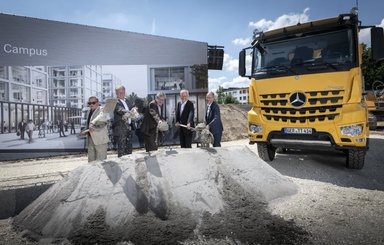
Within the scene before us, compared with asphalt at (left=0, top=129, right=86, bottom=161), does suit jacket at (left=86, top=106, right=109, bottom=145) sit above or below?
above

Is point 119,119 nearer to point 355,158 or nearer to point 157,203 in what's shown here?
point 157,203

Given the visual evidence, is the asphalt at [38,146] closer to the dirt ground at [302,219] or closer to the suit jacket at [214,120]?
the suit jacket at [214,120]

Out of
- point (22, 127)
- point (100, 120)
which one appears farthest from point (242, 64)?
point (22, 127)

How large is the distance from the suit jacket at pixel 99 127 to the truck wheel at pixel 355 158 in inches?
189

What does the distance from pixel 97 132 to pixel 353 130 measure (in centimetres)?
456

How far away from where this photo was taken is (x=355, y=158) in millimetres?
5012

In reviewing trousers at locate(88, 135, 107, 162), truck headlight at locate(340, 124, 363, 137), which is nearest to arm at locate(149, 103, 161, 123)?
trousers at locate(88, 135, 107, 162)

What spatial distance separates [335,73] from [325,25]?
1076 millimetres

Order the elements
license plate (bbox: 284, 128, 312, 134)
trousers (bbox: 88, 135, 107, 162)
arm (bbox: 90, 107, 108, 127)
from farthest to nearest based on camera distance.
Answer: license plate (bbox: 284, 128, 312, 134) → trousers (bbox: 88, 135, 107, 162) → arm (bbox: 90, 107, 108, 127)

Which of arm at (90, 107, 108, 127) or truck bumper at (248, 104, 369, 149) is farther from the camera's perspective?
truck bumper at (248, 104, 369, 149)

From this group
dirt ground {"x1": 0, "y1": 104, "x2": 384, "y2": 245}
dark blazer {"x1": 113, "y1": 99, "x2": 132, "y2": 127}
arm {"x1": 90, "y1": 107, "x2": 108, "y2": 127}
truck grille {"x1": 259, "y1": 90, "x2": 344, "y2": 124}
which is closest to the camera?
dirt ground {"x1": 0, "y1": 104, "x2": 384, "y2": 245}

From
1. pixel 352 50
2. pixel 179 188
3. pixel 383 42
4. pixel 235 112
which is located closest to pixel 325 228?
pixel 179 188

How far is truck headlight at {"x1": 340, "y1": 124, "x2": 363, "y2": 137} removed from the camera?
443 centimetres

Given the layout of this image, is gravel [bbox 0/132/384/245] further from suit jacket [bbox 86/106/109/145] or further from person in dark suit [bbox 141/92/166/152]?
person in dark suit [bbox 141/92/166/152]
